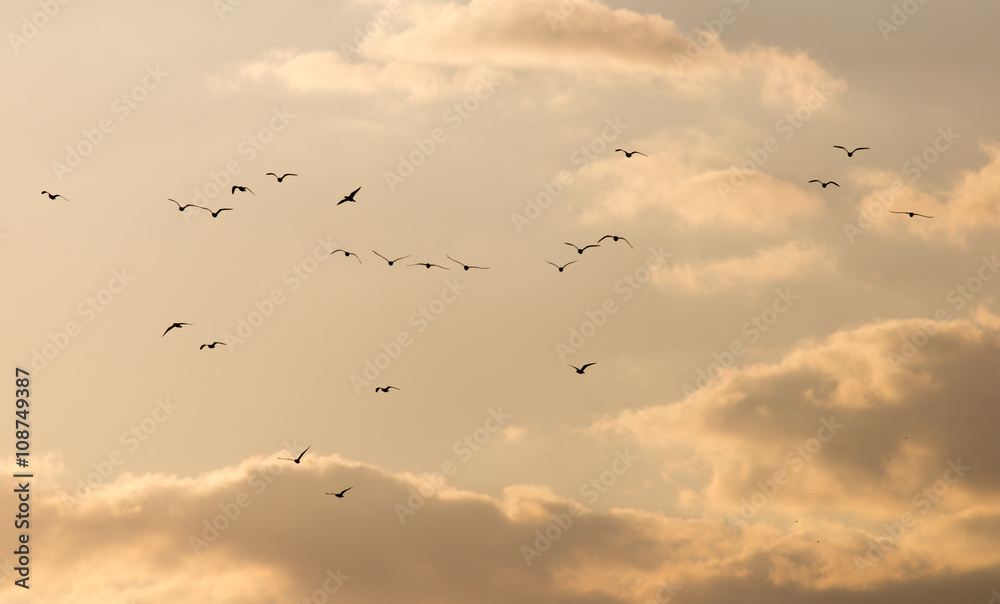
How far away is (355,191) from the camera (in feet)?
484

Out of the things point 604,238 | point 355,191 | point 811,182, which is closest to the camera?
point 355,191

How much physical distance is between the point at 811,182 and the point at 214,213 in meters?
70.2

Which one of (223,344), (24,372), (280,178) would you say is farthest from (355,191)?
(24,372)

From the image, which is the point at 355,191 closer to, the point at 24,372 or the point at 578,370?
the point at 578,370

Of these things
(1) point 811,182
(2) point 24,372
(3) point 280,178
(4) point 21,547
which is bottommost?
(4) point 21,547

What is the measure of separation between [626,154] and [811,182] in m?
25.3

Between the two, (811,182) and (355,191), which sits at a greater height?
(355,191)

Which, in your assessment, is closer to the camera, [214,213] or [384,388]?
[214,213]

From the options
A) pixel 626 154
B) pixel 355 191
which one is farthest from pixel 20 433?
pixel 626 154

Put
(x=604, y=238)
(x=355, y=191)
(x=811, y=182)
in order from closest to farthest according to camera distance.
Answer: (x=355, y=191) < (x=604, y=238) < (x=811, y=182)

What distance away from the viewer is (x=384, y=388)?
587 feet

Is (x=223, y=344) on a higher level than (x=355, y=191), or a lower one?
lower

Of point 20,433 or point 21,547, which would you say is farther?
point 21,547

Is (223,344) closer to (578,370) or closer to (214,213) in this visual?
(214,213)
